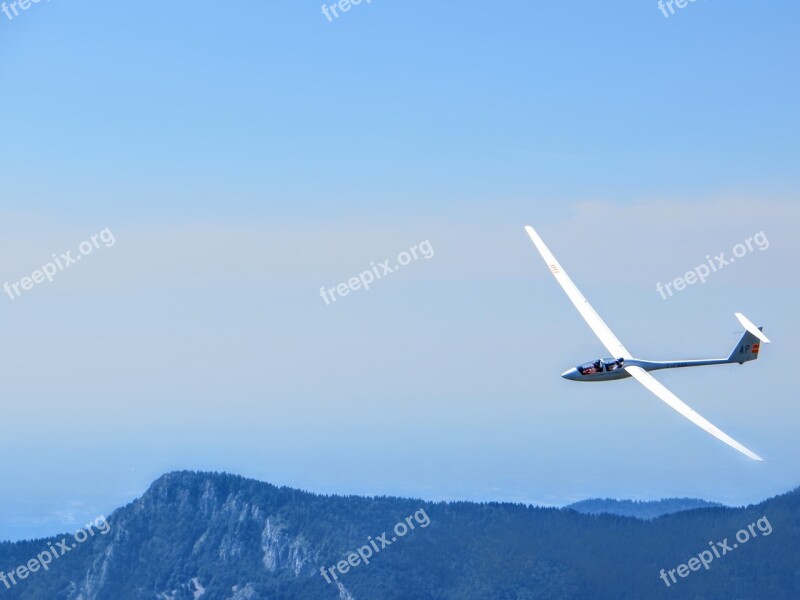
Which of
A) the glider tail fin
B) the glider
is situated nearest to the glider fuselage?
the glider

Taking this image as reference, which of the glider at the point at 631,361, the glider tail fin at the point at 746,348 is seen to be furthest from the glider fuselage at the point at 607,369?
the glider tail fin at the point at 746,348

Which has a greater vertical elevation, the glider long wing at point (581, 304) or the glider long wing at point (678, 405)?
the glider long wing at point (581, 304)

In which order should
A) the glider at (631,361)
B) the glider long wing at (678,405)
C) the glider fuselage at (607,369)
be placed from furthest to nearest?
the glider fuselage at (607,369) → the glider at (631,361) → the glider long wing at (678,405)

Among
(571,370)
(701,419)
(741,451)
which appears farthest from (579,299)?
(741,451)

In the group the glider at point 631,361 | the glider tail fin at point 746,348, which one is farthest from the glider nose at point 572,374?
the glider tail fin at point 746,348

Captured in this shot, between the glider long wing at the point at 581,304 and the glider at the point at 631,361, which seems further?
the glider long wing at the point at 581,304

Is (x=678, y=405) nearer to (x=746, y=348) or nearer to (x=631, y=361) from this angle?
(x=631, y=361)

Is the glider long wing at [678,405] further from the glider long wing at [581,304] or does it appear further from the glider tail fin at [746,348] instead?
the glider tail fin at [746,348]

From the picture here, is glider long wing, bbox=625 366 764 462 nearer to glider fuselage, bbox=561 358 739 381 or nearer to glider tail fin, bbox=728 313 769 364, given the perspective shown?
glider fuselage, bbox=561 358 739 381

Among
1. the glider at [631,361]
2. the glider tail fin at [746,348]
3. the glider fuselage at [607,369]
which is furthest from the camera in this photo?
the glider tail fin at [746,348]
